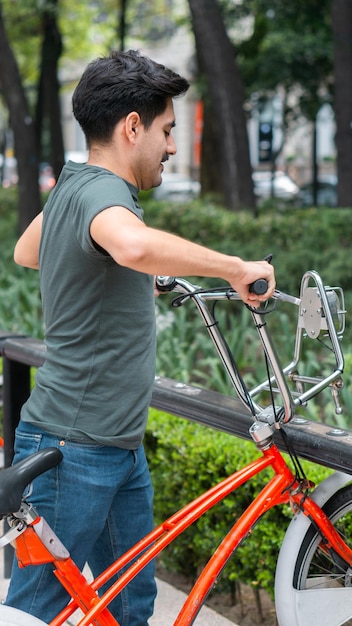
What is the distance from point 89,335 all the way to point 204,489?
1.68m

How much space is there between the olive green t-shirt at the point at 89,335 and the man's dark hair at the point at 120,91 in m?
0.11

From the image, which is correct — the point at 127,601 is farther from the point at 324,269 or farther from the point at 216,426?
the point at 324,269

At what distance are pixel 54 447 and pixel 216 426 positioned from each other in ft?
2.38

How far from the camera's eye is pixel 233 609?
3.74 meters

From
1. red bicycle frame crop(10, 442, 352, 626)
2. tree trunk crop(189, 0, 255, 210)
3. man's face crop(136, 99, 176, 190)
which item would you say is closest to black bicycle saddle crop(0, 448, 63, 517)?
red bicycle frame crop(10, 442, 352, 626)

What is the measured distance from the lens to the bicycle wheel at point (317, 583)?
247 centimetres

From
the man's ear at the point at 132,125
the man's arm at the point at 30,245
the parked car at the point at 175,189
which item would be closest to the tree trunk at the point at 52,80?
the parked car at the point at 175,189

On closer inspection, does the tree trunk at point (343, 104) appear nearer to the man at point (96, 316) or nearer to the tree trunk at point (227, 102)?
the tree trunk at point (227, 102)

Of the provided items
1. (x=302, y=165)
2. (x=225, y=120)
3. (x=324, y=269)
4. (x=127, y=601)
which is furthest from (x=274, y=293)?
(x=302, y=165)

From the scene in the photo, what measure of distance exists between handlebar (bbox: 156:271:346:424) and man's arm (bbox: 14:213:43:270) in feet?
1.07

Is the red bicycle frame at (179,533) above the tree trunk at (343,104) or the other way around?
the other way around

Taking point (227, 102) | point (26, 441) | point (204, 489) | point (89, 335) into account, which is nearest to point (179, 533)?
point (26, 441)

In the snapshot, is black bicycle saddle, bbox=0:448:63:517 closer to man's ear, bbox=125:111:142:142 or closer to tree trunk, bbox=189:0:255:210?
man's ear, bbox=125:111:142:142

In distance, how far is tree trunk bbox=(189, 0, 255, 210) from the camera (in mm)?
9516
